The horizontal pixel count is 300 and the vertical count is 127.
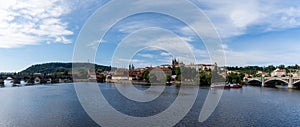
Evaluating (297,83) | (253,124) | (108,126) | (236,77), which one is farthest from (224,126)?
(236,77)

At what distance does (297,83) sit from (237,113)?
38165 mm

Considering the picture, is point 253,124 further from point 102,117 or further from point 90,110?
point 90,110

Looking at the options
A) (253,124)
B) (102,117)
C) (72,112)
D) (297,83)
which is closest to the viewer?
(253,124)

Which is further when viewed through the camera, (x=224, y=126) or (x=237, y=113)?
(x=237, y=113)

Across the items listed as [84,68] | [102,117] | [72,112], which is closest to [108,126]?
[102,117]

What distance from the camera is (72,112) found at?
A: 727 inches

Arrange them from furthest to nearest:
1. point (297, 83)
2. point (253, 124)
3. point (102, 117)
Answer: point (297, 83)
point (102, 117)
point (253, 124)

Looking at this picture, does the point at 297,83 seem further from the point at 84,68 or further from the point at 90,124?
the point at 84,68

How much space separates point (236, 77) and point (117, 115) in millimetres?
50888

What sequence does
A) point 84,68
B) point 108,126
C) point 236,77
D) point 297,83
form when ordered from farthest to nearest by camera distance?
1. point 84,68
2. point 236,77
3. point 297,83
4. point 108,126

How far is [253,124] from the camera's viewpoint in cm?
1512

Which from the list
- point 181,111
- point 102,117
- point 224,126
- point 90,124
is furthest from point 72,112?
point 224,126

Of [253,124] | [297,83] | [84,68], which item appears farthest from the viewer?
[84,68]

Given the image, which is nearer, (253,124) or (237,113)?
(253,124)
